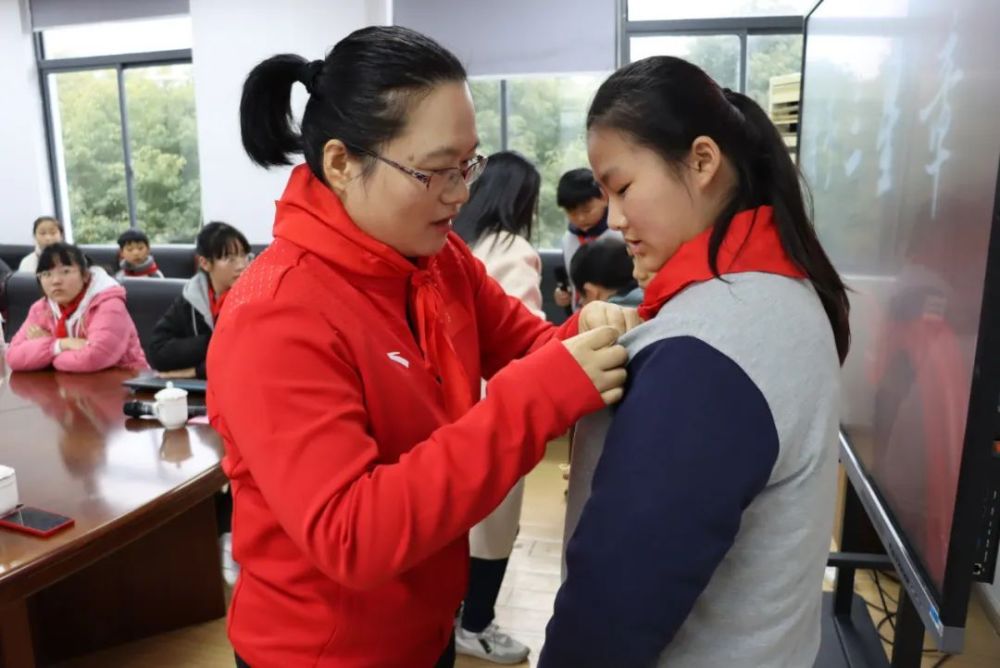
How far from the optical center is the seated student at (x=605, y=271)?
252cm

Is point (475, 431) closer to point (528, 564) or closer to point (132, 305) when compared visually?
point (528, 564)

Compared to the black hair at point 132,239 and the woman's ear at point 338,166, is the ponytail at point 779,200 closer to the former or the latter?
the woman's ear at point 338,166

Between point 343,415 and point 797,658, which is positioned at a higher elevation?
point 343,415

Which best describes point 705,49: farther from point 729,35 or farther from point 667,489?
point 667,489

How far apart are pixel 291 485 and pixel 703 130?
558mm

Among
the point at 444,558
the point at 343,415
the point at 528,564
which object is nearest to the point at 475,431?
Answer: the point at 343,415

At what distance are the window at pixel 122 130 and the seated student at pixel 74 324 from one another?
3612 mm

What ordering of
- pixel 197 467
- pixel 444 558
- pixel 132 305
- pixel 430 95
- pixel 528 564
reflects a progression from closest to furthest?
pixel 430 95 → pixel 444 558 → pixel 197 467 → pixel 528 564 → pixel 132 305

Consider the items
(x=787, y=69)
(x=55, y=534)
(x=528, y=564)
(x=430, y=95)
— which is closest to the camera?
(x=430, y=95)

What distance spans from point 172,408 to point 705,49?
4320 millimetres

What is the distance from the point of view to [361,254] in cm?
90

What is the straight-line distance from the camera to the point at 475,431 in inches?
30.4

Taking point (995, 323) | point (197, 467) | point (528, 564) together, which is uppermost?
point (995, 323)

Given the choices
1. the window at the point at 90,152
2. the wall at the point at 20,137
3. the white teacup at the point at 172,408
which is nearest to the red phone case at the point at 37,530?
the white teacup at the point at 172,408
